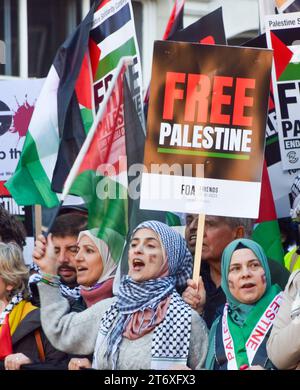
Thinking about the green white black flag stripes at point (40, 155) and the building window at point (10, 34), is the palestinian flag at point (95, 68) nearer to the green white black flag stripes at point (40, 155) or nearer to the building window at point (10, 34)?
the green white black flag stripes at point (40, 155)

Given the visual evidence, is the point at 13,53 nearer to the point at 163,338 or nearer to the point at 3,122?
the point at 3,122

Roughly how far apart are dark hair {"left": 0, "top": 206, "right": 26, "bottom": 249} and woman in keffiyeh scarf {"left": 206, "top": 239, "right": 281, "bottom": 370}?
1361 mm

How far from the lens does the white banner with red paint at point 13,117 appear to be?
737cm

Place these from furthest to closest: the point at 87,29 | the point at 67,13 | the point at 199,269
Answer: the point at 67,13
the point at 87,29
the point at 199,269

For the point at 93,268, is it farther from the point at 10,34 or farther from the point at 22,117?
the point at 10,34

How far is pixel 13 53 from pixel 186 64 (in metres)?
2.14

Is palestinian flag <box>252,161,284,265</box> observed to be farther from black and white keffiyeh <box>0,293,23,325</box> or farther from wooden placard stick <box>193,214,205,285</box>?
black and white keffiyeh <box>0,293,23,325</box>

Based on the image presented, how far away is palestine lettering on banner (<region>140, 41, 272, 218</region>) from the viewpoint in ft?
21.0

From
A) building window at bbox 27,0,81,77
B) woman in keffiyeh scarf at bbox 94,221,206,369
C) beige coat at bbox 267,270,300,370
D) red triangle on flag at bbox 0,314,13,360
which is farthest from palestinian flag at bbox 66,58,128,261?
building window at bbox 27,0,81,77

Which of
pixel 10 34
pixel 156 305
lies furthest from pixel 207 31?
pixel 10 34

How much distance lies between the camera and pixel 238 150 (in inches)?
252

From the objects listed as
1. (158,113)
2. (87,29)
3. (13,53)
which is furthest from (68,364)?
(13,53)

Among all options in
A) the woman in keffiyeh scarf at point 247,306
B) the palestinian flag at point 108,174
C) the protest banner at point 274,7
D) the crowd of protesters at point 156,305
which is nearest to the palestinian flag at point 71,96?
the palestinian flag at point 108,174

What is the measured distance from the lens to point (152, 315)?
644 centimetres
